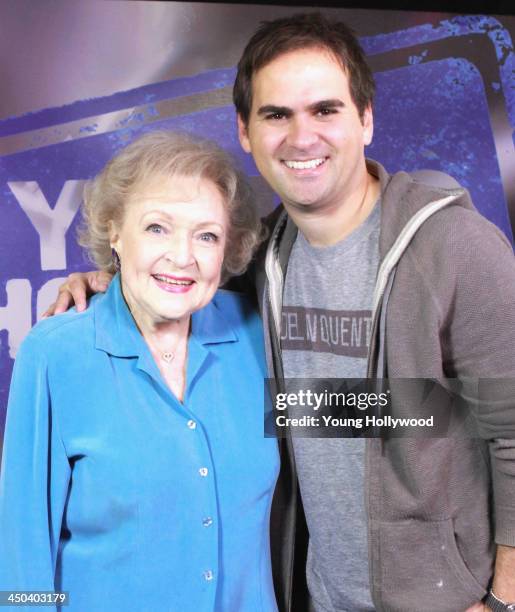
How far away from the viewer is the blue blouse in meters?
1.27

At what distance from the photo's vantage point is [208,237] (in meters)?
1.39

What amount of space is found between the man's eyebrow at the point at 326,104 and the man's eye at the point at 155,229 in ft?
1.43

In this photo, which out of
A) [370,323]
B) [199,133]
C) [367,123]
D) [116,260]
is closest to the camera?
[370,323]

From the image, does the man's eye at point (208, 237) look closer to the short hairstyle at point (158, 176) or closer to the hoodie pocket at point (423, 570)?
the short hairstyle at point (158, 176)

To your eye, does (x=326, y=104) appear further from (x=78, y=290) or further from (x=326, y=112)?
(x=78, y=290)

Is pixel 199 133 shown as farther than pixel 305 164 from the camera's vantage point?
Yes

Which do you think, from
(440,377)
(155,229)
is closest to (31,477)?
(155,229)

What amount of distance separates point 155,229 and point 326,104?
1.57ft

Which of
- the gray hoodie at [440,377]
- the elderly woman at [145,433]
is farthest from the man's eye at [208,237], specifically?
the gray hoodie at [440,377]

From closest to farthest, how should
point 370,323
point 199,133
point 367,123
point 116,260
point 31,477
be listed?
point 31,477, point 370,323, point 116,260, point 367,123, point 199,133

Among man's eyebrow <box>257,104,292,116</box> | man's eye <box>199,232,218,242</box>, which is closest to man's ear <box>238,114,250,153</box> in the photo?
man's eyebrow <box>257,104,292,116</box>

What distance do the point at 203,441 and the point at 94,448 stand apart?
209 millimetres

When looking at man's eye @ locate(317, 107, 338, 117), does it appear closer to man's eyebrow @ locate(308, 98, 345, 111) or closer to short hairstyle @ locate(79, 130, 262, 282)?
man's eyebrow @ locate(308, 98, 345, 111)

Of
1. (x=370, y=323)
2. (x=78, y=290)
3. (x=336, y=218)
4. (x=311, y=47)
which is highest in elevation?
(x=311, y=47)
